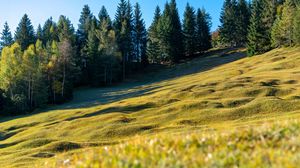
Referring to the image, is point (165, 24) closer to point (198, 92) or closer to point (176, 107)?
point (198, 92)

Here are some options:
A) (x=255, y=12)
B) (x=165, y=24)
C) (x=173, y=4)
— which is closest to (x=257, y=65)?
(x=255, y=12)

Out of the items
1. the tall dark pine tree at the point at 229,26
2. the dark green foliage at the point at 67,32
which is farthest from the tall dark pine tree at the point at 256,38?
the dark green foliage at the point at 67,32

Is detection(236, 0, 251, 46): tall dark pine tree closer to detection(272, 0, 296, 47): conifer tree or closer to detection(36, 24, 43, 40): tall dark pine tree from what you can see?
detection(272, 0, 296, 47): conifer tree

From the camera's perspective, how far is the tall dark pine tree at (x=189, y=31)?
154875 millimetres

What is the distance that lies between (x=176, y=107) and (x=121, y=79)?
238 feet

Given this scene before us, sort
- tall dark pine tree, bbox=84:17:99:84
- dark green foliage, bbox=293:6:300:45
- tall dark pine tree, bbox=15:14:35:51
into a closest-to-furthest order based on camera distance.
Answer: dark green foliage, bbox=293:6:300:45 → tall dark pine tree, bbox=84:17:99:84 → tall dark pine tree, bbox=15:14:35:51

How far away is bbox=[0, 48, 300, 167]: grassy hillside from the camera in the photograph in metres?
7.88

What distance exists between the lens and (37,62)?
3917 inches

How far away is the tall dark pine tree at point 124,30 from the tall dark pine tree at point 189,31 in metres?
21.2

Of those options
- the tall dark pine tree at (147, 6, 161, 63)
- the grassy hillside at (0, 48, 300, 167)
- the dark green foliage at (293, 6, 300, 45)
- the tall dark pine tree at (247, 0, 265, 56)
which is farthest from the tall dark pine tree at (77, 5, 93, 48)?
the dark green foliage at (293, 6, 300, 45)

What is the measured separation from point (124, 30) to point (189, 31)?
26913 mm

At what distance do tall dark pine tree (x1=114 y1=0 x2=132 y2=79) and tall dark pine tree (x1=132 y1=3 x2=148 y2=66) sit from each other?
107 inches

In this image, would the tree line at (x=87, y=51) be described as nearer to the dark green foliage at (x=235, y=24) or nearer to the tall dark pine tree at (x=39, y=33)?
the tall dark pine tree at (x=39, y=33)

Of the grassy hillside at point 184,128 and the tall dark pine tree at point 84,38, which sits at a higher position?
the tall dark pine tree at point 84,38
